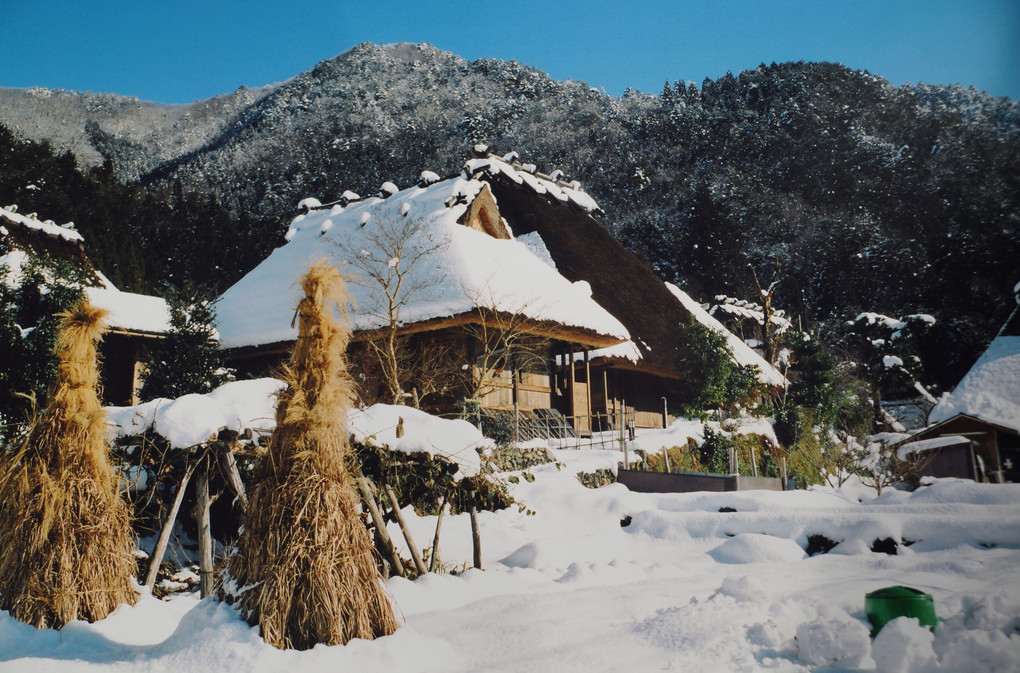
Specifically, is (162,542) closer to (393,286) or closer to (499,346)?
(393,286)

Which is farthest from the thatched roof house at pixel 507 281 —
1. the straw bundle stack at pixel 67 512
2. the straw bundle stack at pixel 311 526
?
the straw bundle stack at pixel 311 526

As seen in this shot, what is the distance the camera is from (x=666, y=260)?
30250mm

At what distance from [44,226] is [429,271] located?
656 centimetres

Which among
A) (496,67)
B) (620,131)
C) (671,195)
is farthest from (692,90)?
(496,67)

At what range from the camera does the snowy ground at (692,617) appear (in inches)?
113

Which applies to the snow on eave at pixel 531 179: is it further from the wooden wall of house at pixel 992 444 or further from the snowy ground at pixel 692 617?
the wooden wall of house at pixel 992 444

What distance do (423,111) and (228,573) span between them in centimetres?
3928

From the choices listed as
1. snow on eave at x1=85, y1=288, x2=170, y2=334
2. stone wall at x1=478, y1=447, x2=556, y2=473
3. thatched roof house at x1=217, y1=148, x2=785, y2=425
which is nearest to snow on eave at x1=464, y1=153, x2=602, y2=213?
thatched roof house at x1=217, y1=148, x2=785, y2=425

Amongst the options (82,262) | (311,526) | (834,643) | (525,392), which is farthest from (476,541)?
(525,392)

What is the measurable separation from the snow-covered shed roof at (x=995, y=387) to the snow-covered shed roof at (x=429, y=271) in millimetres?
9343

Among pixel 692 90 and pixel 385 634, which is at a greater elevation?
pixel 692 90

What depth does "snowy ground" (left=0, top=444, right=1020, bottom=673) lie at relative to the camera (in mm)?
2867

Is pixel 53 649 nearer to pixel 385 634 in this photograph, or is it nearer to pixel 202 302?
pixel 385 634

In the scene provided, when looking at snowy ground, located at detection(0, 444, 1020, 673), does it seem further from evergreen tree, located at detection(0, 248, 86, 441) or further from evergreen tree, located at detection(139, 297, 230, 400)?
evergreen tree, located at detection(139, 297, 230, 400)
